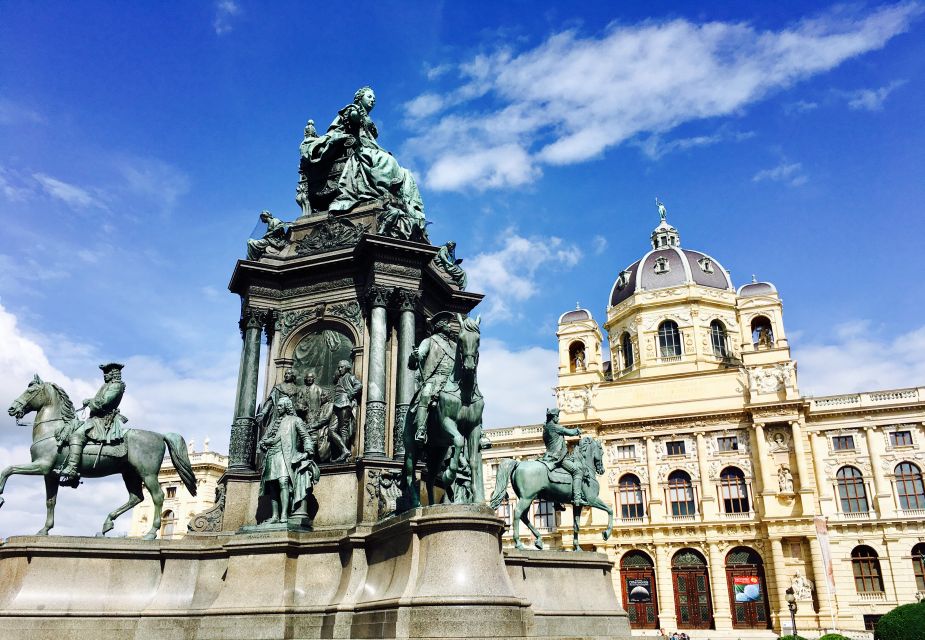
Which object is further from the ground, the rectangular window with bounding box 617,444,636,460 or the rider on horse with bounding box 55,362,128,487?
the rectangular window with bounding box 617,444,636,460

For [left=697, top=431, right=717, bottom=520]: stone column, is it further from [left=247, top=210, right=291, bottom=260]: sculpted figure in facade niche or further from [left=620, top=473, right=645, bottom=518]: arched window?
[left=247, top=210, right=291, bottom=260]: sculpted figure in facade niche

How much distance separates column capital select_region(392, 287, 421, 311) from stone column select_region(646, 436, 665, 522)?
50.1 metres

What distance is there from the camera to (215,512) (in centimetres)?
1273

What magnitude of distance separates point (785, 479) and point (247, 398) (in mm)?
51725

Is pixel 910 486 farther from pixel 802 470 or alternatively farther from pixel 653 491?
pixel 653 491

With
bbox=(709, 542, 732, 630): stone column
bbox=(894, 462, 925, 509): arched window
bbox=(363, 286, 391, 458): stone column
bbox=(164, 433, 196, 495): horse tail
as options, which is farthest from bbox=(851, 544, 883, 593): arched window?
bbox=(164, 433, 196, 495): horse tail

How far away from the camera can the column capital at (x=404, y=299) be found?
13586mm

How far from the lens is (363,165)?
623 inches

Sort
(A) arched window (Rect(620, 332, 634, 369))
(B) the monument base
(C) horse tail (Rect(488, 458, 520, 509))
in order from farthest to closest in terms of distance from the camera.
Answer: (A) arched window (Rect(620, 332, 634, 369)) → (C) horse tail (Rect(488, 458, 520, 509)) → (B) the monument base

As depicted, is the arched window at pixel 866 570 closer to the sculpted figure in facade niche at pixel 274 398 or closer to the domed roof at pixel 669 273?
the domed roof at pixel 669 273

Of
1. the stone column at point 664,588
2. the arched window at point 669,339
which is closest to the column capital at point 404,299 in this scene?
the stone column at point 664,588

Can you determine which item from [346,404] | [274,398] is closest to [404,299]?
[346,404]

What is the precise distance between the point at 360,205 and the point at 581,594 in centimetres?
867

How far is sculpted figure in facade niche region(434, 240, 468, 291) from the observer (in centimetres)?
1535
